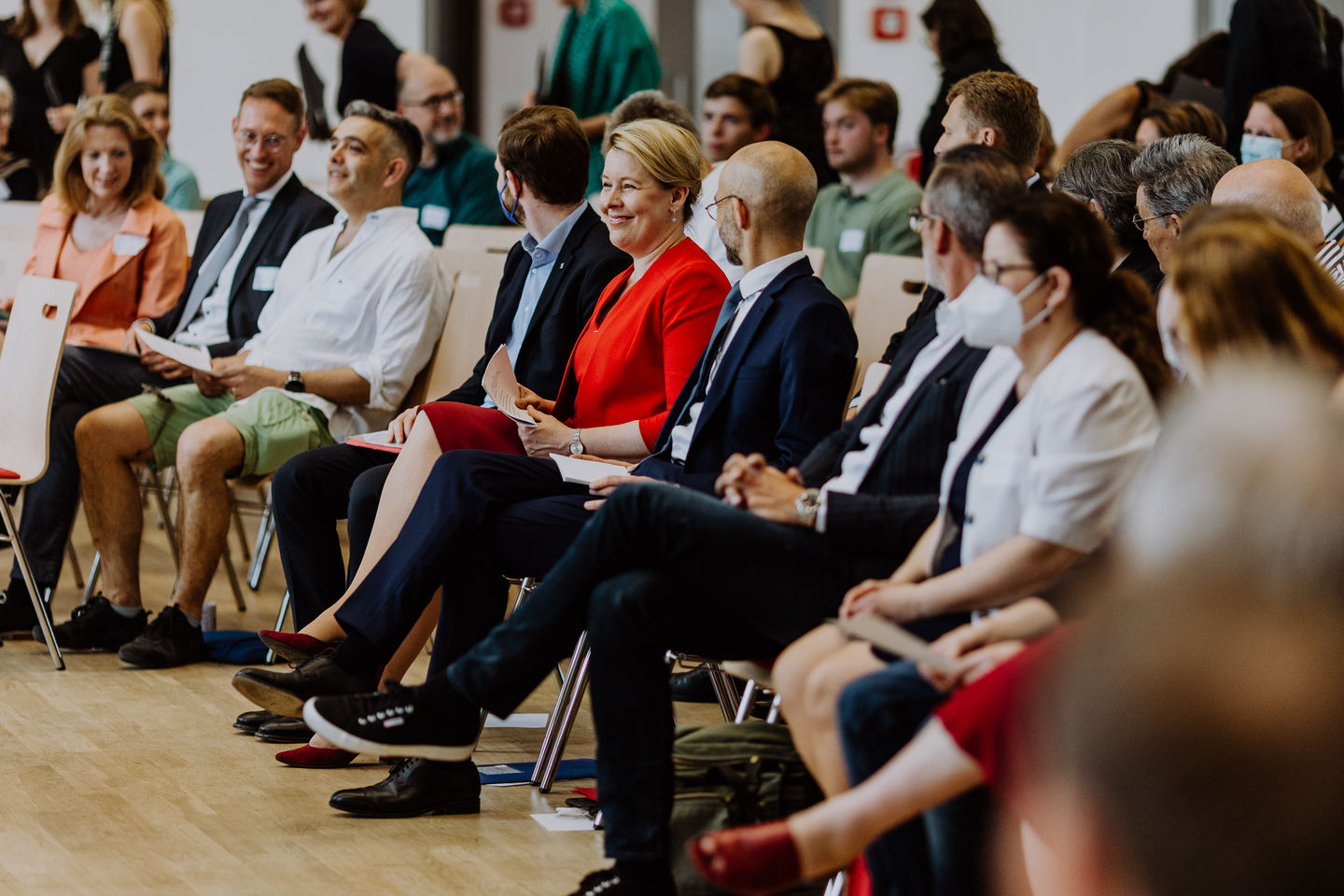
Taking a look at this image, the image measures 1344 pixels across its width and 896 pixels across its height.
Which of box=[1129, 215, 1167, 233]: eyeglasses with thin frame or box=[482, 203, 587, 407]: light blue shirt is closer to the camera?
box=[1129, 215, 1167, 233]: eyeglasses with thin frame

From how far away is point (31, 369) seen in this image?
4.00 metres

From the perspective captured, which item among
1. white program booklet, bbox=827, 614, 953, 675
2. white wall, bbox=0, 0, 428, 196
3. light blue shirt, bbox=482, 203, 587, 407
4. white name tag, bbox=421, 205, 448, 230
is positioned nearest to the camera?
white program booklet, bbox=827, 614, 953, 675

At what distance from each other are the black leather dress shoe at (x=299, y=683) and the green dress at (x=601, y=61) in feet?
9.48

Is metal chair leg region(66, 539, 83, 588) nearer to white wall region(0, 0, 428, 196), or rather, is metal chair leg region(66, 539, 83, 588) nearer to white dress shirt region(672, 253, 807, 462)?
white dress shirt region(672, 253, 807, 462)

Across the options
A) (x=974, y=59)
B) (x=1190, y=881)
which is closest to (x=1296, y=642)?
(x=1190, y=881)

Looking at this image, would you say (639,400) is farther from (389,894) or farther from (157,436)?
(157,436)

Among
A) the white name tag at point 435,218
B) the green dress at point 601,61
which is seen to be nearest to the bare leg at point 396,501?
the green dress at point 601,61

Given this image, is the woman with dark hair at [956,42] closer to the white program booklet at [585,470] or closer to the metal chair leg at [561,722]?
the white program booklet at [585,470]

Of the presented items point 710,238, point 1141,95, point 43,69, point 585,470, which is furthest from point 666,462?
point 43,69

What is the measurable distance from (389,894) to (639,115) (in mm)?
2674

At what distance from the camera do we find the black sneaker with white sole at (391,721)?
8.11 ft

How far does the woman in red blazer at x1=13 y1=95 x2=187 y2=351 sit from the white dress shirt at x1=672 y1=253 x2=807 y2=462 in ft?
7.95

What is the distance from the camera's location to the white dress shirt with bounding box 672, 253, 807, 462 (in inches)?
112

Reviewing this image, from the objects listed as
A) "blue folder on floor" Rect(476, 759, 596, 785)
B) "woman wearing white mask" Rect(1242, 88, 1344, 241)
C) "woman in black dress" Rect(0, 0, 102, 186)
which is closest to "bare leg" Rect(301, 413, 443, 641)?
"blue folder on floor" Rect(476, 759, 596, 785)
